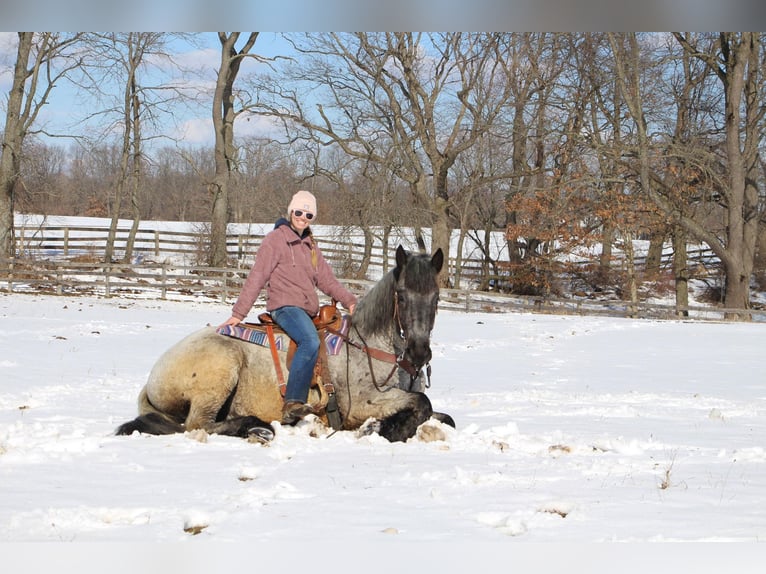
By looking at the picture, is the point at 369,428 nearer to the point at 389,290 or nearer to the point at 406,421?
the point at 406,421

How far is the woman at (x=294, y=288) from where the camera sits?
5980 mm

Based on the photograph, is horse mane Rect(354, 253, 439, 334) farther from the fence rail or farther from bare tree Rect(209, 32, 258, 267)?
bare tree Rect(209, 32, 258, 267)

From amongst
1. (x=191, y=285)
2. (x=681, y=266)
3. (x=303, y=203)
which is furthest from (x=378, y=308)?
(x=681, y=266)

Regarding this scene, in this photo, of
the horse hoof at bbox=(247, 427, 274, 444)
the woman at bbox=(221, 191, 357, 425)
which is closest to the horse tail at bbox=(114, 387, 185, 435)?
the horse hoof at bbox=(247, 427, 274, 444)

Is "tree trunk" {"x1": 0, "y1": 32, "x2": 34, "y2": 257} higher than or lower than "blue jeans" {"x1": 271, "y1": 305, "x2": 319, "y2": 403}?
higher

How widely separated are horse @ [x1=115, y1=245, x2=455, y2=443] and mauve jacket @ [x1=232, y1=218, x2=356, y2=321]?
0.38m

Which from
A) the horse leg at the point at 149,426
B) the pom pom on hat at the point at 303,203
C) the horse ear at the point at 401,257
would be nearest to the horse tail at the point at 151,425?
the horse leg at the point at 149,426

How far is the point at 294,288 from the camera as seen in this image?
20.1 feet

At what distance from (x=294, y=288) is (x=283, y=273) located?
143mm

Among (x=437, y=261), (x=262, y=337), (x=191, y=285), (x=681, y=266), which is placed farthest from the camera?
(x=681, y=266)

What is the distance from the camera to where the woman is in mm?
5980

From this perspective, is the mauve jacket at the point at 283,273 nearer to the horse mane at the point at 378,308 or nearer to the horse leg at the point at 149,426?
the horse mane at the point at 378,308

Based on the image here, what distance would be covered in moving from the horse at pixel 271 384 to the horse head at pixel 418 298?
0.58 ft

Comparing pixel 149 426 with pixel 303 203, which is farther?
pixel 303 203
